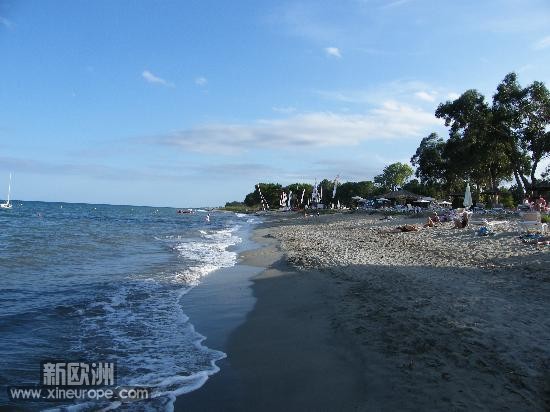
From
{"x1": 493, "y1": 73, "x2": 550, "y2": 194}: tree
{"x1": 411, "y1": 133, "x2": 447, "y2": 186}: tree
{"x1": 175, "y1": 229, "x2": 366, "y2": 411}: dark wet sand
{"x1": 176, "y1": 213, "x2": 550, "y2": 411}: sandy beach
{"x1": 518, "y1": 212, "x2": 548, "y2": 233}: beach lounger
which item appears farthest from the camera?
{"x1": 411, "y1": 133, "x2": 447, "y2": 186}: tree

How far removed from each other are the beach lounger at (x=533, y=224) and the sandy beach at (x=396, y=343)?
7352mm

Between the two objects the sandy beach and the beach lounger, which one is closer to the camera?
the sandy beach

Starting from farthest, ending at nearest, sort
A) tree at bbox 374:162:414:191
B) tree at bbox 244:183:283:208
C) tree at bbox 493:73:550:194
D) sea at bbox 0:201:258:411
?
tree at bbox 244:183:283:208
tree at bbox 374:162:414:191
tree at bbox 493:73:550:194
sea at bbox 0:201:258:411

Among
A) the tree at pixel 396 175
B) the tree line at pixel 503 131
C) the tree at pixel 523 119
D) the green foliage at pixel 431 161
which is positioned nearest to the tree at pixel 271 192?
the tree at pixel 396 175

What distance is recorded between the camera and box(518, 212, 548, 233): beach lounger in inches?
707

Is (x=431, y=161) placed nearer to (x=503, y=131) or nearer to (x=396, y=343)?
(x=503, y=131)

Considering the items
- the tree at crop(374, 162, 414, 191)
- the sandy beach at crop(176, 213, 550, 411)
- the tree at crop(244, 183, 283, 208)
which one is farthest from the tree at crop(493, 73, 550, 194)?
the tree at crop(244, 183, 283, 208)

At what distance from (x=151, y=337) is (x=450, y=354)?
15.6ft

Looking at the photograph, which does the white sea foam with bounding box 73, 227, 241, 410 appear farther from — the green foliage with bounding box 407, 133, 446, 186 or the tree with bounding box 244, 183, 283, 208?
the tree with bounding box 244, 183, 283, 208

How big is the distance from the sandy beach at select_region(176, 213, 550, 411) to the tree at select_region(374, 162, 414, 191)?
337 ft

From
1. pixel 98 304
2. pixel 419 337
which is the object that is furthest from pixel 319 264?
pixel 419 337

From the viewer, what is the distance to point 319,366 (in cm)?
539

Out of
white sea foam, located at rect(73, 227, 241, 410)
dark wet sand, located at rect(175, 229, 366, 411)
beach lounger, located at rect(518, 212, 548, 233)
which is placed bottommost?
white sea foam, located at rect(73, 227, 241, 410)

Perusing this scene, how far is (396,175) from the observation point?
369ft
